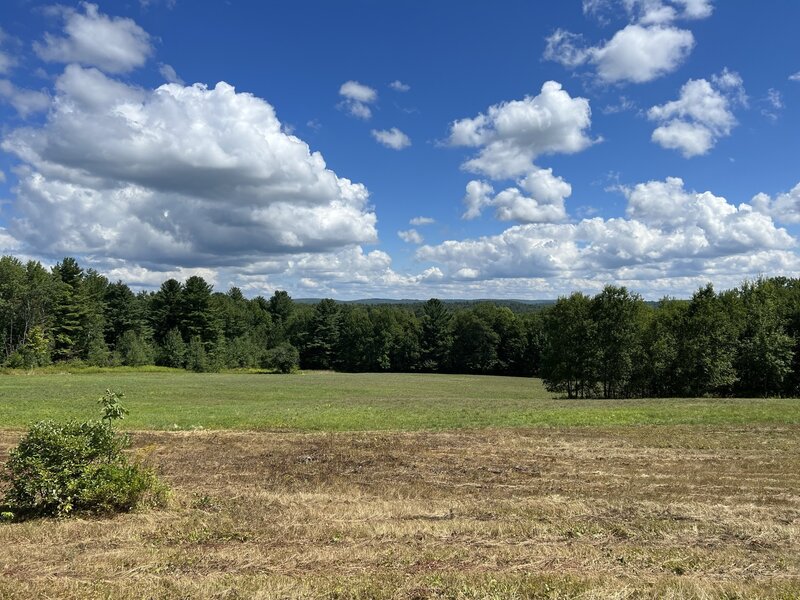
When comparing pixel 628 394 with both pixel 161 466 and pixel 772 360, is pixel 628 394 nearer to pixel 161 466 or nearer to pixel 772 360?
pixel 772 360

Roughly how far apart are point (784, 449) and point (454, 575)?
13853 millimetres

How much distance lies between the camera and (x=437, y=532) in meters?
8.09

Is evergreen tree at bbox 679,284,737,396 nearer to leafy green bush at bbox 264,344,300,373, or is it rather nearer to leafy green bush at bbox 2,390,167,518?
leafy green bush at bbox 2,390,167,518

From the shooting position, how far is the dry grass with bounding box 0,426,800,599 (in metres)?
6.04

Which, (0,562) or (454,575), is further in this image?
(0,562)

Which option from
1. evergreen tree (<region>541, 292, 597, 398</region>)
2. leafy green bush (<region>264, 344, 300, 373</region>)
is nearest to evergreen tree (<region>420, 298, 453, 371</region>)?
leafy green bush (<region>264, 344, 300, 373</region>)

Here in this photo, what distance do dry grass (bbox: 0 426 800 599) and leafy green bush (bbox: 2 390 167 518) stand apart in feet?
1.34

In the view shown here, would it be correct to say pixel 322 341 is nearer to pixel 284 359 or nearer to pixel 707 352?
pixel 284 359

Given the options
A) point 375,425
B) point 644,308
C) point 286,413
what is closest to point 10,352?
point 286,413

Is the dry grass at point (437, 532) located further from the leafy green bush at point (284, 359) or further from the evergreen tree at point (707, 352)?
the leafy green bush at point (284, 359)

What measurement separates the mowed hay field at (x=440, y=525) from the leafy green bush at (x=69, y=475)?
397 millimetres

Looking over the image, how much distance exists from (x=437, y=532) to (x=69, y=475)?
6020mm

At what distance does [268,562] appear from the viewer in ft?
22.4

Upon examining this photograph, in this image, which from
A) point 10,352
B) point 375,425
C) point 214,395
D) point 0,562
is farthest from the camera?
point 10,352
